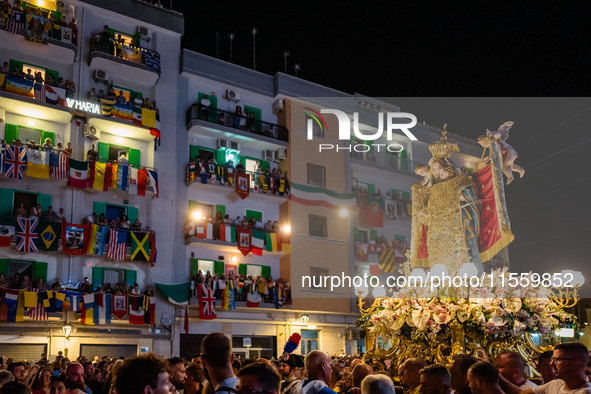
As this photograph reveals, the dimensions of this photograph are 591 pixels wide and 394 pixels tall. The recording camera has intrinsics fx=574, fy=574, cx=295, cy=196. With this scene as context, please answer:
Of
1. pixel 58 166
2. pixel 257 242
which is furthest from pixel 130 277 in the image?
pixel 257 242

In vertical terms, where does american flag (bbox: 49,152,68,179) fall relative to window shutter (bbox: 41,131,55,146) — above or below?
below

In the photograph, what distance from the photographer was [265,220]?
88.3 feet

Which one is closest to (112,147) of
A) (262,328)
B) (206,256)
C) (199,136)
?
(199,136)

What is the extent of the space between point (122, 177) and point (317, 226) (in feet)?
32.9

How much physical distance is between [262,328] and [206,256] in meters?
3.95

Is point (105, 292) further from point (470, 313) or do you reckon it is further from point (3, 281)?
point (470, 313)

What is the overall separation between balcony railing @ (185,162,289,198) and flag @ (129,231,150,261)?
3.35m

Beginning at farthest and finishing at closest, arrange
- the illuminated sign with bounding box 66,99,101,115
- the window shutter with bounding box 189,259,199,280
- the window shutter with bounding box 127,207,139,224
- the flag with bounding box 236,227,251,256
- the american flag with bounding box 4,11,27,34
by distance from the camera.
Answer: the flag with bounding box 236,227,251,256 → the window shutter with bounding box 189,259,199,280 → the window shutter with bounding box 127,207,139,224 → the illuminated sign with bounding box 66,99,101,115 → the american flag with bounding box 4,11,27,34

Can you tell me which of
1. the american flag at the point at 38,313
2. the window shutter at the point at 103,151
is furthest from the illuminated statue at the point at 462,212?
the window shutter at the point at 103,151

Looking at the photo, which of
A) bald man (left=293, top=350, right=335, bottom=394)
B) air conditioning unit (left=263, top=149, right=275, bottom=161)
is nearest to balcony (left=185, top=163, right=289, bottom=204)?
air conditioning unit (left=263, top=149, right=275, bottom=161)

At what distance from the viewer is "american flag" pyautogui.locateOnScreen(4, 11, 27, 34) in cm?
2083

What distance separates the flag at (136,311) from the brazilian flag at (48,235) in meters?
3.33

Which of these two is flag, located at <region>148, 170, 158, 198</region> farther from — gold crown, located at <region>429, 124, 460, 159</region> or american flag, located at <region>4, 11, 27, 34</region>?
gold crown, located at <region>429, 124, 460, 159</region>

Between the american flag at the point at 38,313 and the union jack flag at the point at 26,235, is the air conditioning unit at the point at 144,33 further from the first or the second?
the american flag at the point at 38,313
